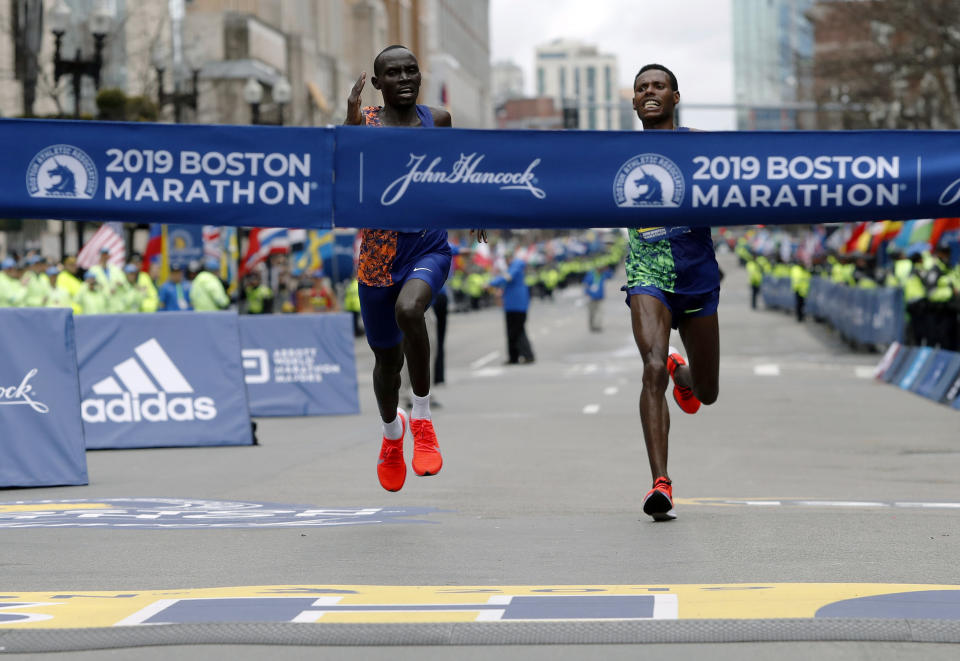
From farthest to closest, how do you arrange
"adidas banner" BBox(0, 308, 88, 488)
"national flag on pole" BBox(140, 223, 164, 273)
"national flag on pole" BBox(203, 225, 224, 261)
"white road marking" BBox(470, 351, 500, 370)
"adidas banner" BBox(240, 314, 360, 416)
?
"white road marking" BBox(470, 351, 500, 370), "national flag on pole" BBox(140, 223, 164, 273), "national flag on pole" BBox(203, 225, 224, 261), "adidas banner" BBox(240, 314, 360, 416), "adidas banner" BBox(0, 308, 88, 488)

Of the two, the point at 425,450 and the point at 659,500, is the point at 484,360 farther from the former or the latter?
the point at 659,500

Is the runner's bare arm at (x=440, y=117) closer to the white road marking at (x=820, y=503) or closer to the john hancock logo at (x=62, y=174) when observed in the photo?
the john hancock logo at (x=62, y=174)

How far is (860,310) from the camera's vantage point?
3294cm

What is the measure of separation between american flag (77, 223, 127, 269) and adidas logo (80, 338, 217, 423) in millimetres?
13215

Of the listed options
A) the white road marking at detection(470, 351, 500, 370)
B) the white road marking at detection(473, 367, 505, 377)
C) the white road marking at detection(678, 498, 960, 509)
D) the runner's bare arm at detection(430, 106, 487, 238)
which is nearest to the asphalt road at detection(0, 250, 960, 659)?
the white road marking at detection(678, 498, 960, 509)

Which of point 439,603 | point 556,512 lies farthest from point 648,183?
point 439,603

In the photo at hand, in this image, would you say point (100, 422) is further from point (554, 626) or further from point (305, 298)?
point (305, 298)

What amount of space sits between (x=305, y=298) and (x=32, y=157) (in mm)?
23961

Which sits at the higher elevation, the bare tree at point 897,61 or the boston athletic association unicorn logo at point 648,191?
the bare tree at point 897,61

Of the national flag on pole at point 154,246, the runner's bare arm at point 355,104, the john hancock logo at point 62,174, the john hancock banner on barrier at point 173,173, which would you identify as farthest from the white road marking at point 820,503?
the national flag on pole at point 154,246

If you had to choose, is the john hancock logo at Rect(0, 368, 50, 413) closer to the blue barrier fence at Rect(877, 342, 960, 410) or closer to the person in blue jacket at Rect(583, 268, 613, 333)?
the blue barrier fence at Rect(877, 342, 960, 410)

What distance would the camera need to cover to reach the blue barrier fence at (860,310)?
28.8 m

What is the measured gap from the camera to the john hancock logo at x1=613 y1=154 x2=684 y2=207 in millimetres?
8836

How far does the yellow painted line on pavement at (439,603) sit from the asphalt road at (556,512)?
125mm
